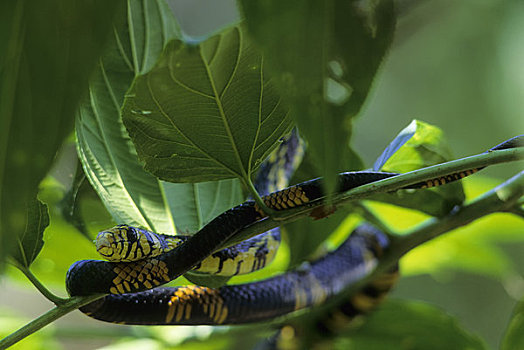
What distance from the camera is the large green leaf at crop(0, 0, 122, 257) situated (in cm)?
16

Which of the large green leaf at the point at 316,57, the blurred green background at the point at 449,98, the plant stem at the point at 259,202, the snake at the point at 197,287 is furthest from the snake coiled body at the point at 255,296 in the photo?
the blurred green background at the point at 449,98

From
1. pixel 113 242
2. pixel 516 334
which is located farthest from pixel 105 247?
pixel 516 334

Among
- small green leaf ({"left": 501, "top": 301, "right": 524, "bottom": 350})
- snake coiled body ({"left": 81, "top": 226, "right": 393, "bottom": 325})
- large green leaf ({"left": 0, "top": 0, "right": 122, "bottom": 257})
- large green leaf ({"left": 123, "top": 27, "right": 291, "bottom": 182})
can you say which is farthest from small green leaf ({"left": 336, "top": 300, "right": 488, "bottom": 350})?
large green leaf ({"left": 0, "top": 0, "right": 122, "bottom": 257})

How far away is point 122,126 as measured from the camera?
1.27ft

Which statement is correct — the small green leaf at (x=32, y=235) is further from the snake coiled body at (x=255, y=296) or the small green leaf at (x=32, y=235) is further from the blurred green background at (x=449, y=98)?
the blurred green background at (x=449, y=98)

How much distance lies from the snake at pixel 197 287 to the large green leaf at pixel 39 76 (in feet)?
0.50

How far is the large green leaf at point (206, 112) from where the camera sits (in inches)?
9.9

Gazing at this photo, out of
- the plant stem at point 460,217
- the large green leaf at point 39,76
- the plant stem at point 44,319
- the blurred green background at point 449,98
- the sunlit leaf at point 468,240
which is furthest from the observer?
the blurred green background at point 449,98

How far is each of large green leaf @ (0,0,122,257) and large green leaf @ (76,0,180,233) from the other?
19 cm

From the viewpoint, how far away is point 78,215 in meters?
0.42

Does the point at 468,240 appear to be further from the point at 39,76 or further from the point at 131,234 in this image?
the point at 39,76

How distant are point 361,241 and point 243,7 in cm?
53

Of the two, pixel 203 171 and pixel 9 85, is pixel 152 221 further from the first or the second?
pixel 9 85

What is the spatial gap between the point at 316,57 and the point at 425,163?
28 cm
